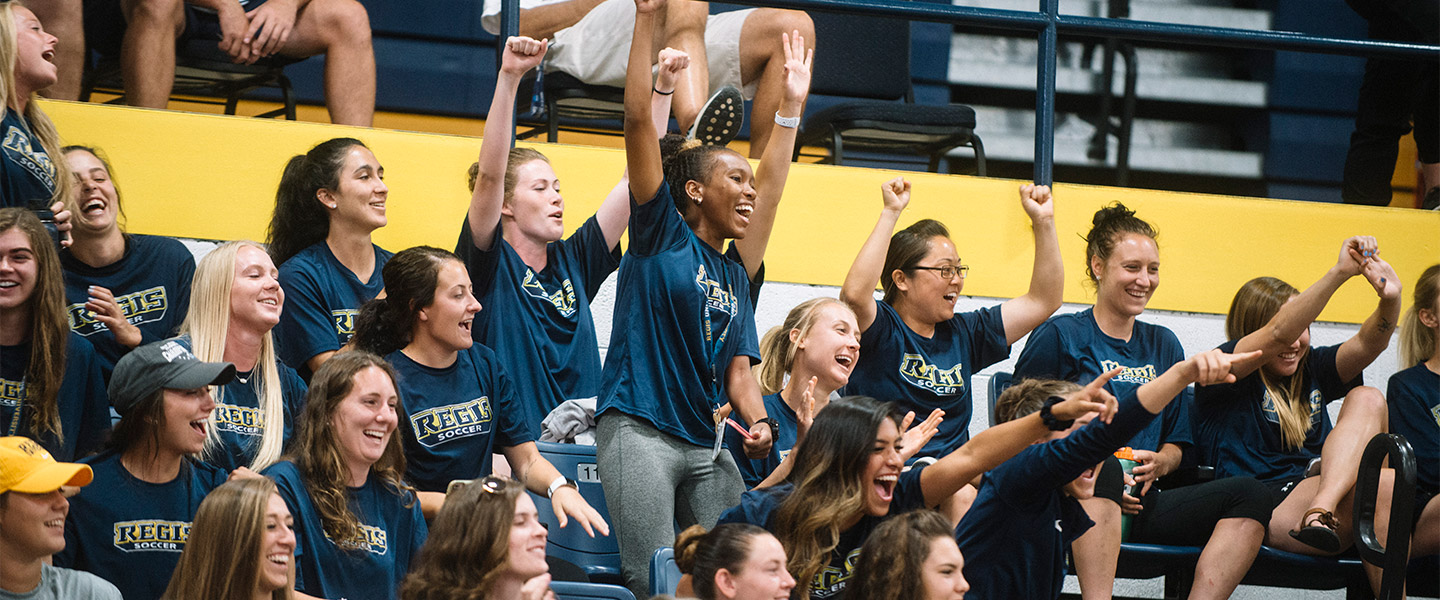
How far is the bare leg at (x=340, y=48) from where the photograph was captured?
4121 mm

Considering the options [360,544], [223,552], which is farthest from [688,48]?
[223,552]

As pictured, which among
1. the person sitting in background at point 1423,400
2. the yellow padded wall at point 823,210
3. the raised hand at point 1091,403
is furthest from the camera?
the yellow padded wall at point 823,210

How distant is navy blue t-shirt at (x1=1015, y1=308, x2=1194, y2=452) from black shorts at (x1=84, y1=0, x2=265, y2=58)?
2548 millimetres

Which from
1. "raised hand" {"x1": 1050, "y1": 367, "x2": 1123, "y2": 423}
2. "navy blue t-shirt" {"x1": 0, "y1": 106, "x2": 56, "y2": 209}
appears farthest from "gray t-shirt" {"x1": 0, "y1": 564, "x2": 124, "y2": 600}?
"raised hand" {"x1": 1050, "y1": 367, "x2": 1123, "y2": 423}

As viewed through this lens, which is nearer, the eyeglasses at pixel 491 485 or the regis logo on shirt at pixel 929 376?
the eyeglasses at pixel 491 485

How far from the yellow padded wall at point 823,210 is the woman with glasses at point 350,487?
3.91ft

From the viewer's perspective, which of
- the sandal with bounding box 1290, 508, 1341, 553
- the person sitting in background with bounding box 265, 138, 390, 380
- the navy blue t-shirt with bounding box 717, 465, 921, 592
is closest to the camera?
the navy blue t-shirt with bounding box 717, 465, 921, 592

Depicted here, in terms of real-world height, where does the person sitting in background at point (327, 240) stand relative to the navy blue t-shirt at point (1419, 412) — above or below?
above

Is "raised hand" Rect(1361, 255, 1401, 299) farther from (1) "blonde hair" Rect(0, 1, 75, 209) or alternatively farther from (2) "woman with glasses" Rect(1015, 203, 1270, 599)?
(1) "blonde hair" Rect(0, 1, 75, 209)

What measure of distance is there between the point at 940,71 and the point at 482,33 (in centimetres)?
201

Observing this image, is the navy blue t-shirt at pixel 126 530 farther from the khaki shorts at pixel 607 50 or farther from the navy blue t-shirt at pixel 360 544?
the khaki shorts at pixel 607 50

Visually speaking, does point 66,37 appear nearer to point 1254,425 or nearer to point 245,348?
point 245,348

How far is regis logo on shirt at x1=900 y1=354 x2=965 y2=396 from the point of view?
3.60 m

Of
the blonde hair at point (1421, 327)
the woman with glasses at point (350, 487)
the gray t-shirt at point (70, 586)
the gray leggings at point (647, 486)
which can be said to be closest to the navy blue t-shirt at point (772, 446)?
the gray leggings at point (647, 486)
